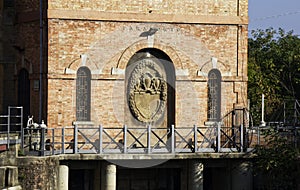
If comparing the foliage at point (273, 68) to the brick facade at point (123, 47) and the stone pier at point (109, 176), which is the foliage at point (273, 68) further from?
the stone pier at point (109, 176)

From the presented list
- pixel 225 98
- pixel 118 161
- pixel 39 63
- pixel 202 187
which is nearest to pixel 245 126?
pixel 225 98

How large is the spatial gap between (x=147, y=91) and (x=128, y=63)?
124 cm

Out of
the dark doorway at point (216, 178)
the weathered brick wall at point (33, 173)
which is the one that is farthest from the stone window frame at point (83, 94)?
the dark doorway at point (216, 178)

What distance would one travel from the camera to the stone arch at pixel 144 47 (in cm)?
3025

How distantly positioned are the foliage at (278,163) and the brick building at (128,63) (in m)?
1.15

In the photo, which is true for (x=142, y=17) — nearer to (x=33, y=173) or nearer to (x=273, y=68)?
(x=33, y=173)

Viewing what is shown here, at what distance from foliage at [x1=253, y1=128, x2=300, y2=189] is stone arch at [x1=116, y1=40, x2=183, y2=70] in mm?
4637

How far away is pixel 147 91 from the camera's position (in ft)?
101

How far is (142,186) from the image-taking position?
1206 inches

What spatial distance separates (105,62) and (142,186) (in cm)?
456

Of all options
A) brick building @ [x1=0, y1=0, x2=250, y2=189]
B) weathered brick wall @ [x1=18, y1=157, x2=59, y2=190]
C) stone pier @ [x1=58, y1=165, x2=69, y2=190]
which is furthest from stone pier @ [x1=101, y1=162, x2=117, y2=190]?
weathered brick wall @ [x1=18, y1=157, x2=59, y2=190]

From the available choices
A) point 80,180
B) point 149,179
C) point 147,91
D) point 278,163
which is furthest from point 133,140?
point 278,163

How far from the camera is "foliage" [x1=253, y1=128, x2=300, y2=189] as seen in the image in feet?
89.3

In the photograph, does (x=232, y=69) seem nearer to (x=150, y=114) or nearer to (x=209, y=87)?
(x=209, y=87)
